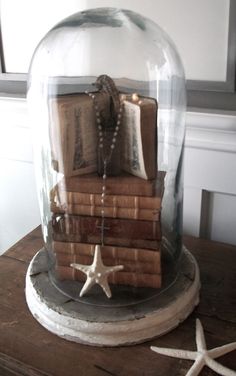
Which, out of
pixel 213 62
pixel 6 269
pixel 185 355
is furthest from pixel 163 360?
pixel 213 62

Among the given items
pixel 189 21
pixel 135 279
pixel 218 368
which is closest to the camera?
pixel 218 368

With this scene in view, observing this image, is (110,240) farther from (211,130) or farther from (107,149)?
(211,130)

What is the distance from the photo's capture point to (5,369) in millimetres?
458

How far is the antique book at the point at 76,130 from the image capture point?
48 cm

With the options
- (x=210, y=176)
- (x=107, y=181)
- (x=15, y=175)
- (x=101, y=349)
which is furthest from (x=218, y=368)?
(x=15, y=175)

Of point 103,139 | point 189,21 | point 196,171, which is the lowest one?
point 196,171

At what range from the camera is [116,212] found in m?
0.50

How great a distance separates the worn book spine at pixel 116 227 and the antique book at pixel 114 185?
0.03 metres

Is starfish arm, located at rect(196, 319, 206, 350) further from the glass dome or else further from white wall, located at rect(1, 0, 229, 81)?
white wall, located at rect(1, 0, 229, 81)

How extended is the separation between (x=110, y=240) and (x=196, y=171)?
258 mm

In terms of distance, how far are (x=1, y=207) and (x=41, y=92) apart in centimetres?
47

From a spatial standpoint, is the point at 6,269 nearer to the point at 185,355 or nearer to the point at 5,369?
the point at 5,369

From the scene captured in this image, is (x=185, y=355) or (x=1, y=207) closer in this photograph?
(x=185, y=355)

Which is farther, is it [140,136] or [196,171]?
[196,171]
